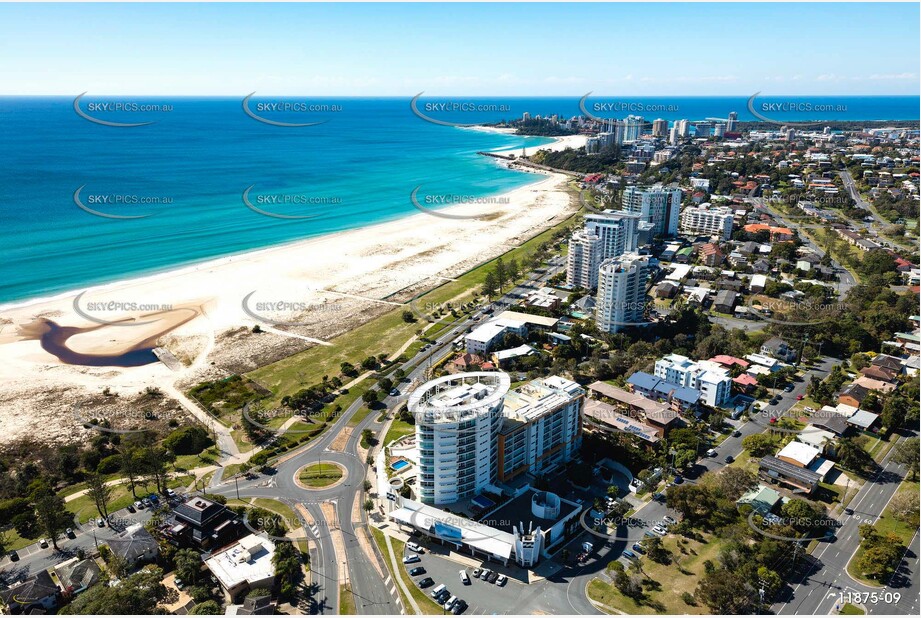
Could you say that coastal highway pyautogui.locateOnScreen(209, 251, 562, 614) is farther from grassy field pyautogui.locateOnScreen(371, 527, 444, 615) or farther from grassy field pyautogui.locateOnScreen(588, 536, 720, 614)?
grassy field pyautogui.locateOnScreen(588, 536, 720, 614)


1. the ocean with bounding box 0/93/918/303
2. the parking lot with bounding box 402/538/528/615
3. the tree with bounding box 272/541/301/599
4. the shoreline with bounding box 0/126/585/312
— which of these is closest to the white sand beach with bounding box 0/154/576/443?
the shoreline with bounding box 0/126/585/312

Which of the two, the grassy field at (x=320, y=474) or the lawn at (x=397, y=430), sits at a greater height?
the lawn at (x=397, y=430)

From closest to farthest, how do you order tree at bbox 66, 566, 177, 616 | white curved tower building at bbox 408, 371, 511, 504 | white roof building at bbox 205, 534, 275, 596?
tree at bbox 66, 566, 177, 616, white roof building at bbox 205, 534, 275, 596, white curved tower building at bbox 408, 371, 511, 504

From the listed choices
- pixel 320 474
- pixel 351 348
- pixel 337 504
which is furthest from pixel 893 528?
pixel 351 348

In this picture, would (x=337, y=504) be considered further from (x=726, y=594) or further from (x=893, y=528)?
(x=893, y=528)

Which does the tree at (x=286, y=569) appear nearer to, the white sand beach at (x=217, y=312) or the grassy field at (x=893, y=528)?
the white sand beach at (x=217, y=312)

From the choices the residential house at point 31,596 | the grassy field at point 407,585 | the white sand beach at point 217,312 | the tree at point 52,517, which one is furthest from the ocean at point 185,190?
the grassy field at point 407,585
